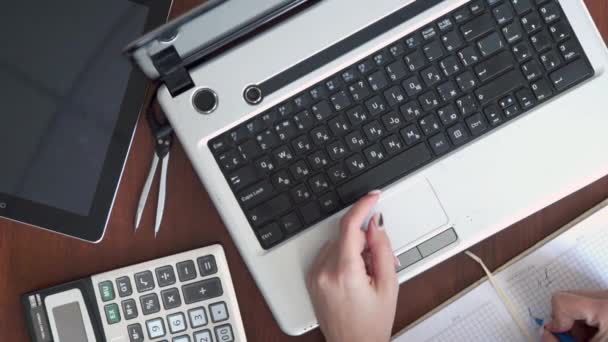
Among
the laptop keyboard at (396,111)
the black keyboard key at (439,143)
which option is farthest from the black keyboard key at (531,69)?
the black keyboard key at (439,143)

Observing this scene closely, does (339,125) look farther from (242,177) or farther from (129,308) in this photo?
(129,308)

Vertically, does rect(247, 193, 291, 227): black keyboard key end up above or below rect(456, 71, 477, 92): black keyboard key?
below

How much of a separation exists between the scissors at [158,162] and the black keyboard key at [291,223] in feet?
0.49

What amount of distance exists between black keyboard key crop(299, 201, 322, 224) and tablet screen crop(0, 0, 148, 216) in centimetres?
23

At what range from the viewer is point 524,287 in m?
0.68

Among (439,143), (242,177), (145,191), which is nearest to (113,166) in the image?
(145,191)

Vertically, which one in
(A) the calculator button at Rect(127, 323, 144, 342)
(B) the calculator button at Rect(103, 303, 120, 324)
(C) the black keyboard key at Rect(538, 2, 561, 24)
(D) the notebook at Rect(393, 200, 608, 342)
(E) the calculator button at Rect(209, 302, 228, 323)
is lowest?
(D) the notebook at Rect(393, 200, 608, 342)

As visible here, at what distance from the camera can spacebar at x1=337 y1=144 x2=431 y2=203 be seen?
629 mm

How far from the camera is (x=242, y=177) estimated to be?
62 cm

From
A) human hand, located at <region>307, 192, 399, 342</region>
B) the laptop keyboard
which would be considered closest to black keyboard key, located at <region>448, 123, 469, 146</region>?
the laptop keyboard

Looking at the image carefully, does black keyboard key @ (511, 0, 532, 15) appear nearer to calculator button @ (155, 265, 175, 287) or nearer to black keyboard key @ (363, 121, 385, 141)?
black keyboard key @ (363, 121, 385, 141)

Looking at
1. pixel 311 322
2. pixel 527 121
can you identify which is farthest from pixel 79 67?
pixel 527 121

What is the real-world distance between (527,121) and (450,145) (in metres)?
0.09

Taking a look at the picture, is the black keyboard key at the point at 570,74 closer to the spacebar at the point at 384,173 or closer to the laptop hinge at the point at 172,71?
the spacebar at the point at 384,173
